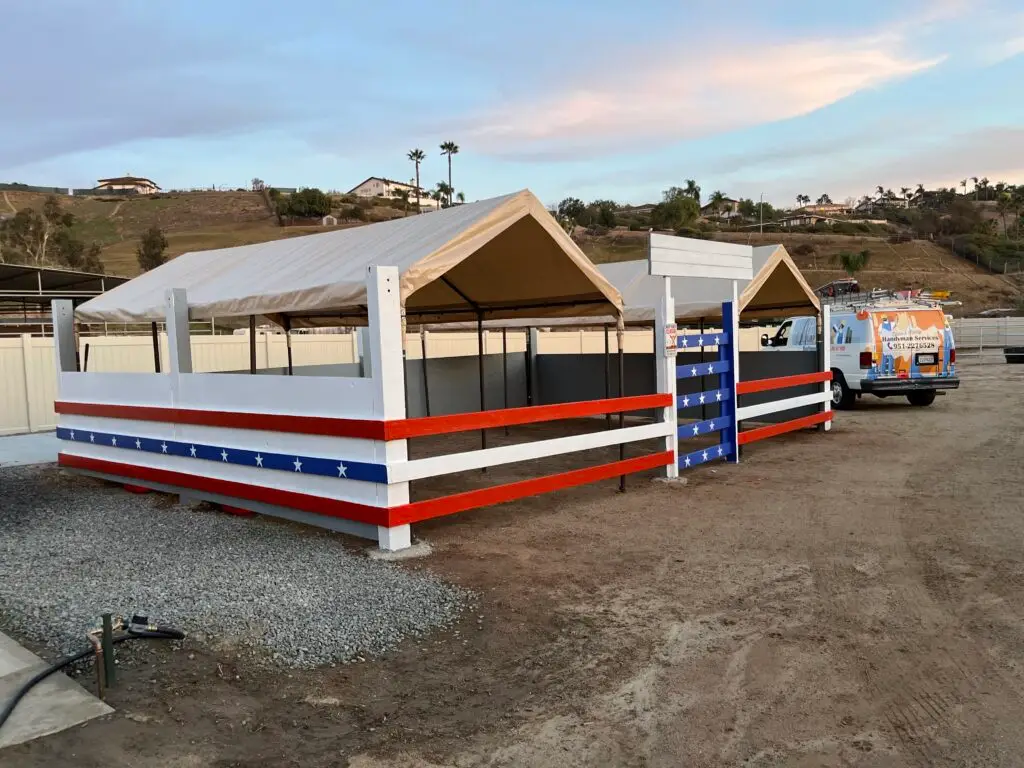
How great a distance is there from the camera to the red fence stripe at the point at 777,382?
35.8 feet

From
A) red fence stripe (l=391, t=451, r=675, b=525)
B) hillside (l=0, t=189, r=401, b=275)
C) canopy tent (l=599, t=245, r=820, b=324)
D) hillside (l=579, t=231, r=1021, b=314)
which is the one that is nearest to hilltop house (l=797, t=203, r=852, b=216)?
hillside (l=579, t=231, r=1021, b=314)

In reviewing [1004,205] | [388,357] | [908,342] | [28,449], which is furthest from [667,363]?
[1004,205]

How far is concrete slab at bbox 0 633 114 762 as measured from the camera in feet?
11.7

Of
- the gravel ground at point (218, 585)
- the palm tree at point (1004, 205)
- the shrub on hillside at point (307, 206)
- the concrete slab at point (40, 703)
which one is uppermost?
the shrub on hillside at point (307, 206)

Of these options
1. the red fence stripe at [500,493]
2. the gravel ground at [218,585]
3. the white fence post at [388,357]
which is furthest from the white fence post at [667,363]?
the gravel ground at [218,585]

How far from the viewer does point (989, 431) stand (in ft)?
43.7

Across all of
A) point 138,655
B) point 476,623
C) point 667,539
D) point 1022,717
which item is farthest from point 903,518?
point 138,655

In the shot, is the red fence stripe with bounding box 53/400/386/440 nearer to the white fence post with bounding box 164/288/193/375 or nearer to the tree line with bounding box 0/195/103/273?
the white fence post with bounding box 164/288/193/375

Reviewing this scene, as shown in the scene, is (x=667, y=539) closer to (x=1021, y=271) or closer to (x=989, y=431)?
(x=989, y=431)

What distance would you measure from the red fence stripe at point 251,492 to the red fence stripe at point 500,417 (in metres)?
0.70

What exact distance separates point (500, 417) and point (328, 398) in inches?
62.2

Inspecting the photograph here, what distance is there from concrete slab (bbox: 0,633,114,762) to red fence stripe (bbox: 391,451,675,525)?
276 centimetres

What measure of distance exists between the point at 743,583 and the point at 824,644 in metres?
1.16

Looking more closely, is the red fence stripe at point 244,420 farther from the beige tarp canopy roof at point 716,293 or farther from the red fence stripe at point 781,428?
the beige tarp canopy roof at point 716,293
